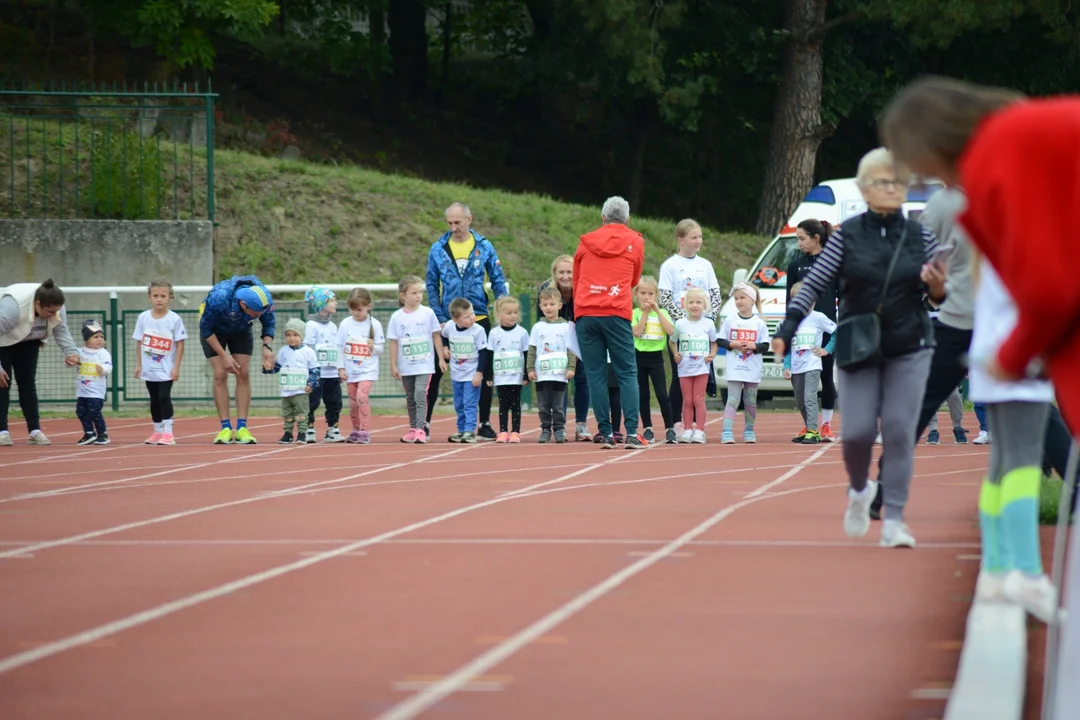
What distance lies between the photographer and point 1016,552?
6020 mm

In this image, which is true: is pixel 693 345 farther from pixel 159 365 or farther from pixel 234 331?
pixel 159 365

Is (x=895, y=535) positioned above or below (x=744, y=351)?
below

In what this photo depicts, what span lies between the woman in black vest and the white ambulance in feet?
35.1

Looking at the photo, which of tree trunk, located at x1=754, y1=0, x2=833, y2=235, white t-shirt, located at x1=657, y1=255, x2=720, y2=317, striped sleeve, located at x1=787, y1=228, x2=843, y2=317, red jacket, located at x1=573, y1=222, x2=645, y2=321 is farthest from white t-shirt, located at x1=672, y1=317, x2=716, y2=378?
tree trunk, located at x1=754, y1=0, x2=833, y2=235

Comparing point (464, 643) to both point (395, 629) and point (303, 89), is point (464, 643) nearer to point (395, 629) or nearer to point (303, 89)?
point (395, 629)

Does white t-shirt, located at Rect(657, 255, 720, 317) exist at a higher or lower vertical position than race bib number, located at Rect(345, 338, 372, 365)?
higher

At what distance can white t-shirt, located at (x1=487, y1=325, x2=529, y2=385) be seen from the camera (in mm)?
15477

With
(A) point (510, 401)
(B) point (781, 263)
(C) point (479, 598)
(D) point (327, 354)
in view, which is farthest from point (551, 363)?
(C) point (479, 598)

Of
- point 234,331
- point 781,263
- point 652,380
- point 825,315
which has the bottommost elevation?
point 652,380

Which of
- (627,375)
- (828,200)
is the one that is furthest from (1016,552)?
(828,200)

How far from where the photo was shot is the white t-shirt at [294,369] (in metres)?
15.8

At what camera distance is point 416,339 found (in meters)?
15.6

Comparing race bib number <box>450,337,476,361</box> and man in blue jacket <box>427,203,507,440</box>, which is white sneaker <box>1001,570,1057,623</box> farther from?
man in blue jacket <box>427,203,507,440</box>

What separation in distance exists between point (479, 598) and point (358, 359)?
9.51 metres
